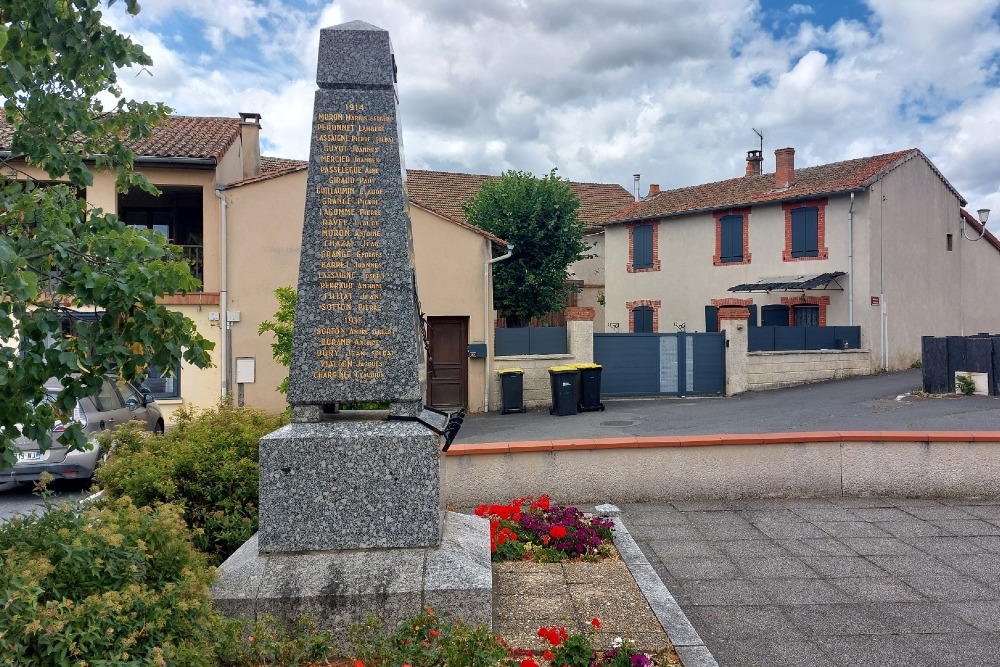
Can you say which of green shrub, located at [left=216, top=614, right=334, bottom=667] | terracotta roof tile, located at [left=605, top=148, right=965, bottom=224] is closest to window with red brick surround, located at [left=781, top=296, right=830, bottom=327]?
terracotta roof tile, located at [left=605, top=148, right=965, bottom=224]

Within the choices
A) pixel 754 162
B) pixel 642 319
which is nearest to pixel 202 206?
pixel 642 319

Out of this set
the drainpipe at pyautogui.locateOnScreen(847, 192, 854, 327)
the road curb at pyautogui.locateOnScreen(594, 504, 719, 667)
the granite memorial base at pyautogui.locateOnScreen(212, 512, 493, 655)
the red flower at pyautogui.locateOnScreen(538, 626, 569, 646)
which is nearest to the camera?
→ the red flower at pyautogui.locateOnScreen(538, 626, 569, 646)

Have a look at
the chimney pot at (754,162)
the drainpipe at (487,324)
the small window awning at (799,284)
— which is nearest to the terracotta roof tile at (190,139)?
the drainpipe at (487,324)

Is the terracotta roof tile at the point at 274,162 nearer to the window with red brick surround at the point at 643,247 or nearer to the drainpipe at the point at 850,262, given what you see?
the window with red brick surround at the point at 643,247

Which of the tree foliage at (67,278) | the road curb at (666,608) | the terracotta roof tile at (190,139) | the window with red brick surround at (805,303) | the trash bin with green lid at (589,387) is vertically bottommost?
the road curb at (666,608)

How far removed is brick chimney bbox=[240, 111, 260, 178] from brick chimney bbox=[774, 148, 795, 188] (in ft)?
55.2

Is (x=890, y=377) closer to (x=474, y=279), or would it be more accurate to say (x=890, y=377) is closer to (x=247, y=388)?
(x=474, y=279)

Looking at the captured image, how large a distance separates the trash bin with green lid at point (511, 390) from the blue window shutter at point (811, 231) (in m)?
11.7

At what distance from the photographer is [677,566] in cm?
527

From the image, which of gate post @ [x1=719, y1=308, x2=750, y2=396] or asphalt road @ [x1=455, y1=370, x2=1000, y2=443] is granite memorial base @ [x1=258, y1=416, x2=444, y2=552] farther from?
gate post @ [x1=719, y1=308, x2=750, y2=396]

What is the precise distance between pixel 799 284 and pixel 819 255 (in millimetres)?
1890

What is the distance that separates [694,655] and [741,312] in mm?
16814

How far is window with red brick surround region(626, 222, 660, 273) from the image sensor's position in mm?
28261

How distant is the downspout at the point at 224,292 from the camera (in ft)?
54.6
